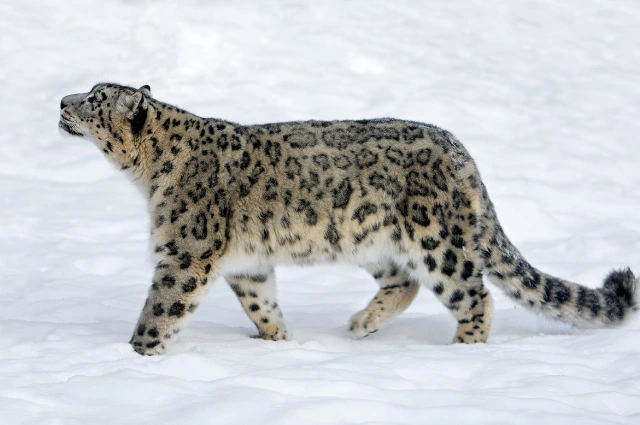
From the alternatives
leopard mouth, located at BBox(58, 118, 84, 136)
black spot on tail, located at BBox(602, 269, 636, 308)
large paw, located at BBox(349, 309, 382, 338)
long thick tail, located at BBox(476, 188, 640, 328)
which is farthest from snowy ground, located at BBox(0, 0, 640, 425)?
leopard mouth, located at BBox(58, 118, 84, 136)

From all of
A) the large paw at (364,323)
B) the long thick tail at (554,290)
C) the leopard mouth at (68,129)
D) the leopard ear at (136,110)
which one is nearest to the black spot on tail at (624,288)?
the long thick tail at (554,290)

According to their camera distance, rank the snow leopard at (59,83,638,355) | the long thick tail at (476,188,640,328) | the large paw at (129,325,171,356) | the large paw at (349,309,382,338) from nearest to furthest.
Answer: the large paw at (129,325,171,356)
the snow leopard at (59,83,638,355)
the long thick tail at (476,188,640,328)
the large paw at (349,309,382,338)

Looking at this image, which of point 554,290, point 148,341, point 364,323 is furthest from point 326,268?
point 148,341

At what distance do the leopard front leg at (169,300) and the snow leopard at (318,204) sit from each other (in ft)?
0.04

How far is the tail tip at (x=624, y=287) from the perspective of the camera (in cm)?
645

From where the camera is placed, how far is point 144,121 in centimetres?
635

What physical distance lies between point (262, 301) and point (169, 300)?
33.7 inches

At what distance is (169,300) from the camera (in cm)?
591

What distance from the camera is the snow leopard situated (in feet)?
20.0

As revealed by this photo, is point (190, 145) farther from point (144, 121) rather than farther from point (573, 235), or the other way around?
point (573, 235)

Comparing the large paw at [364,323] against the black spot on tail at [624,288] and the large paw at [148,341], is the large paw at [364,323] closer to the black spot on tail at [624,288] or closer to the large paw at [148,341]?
the large paw at [148,341]

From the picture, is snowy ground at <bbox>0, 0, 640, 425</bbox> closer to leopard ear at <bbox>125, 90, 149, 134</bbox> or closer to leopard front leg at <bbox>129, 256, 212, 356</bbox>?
leopard front leg at <bbox>129, 256, 212, 356</bbox>

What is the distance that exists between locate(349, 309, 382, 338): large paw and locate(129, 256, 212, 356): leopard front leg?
1.15 meters

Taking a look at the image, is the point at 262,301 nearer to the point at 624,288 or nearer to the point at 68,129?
the point at 68,129
